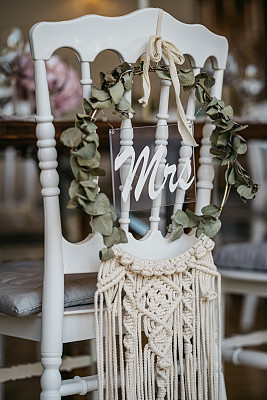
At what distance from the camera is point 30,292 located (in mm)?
1329

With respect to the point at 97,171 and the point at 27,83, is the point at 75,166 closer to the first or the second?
the point at 97,171

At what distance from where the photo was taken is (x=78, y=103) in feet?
7.31

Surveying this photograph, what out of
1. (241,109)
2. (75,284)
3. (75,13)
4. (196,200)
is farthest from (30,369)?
(75,13)

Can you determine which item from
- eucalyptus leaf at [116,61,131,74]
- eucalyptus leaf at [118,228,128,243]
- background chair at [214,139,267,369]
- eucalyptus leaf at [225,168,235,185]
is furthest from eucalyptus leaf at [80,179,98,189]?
background chair at [214,139,267,369]

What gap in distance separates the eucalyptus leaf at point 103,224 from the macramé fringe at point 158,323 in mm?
54

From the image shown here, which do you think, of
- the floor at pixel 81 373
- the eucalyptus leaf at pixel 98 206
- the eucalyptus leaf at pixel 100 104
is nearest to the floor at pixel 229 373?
the floor at pixel 81 373

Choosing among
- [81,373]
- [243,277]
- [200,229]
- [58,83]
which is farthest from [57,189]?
[81,373]

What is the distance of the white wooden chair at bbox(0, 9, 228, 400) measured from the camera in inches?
48.6

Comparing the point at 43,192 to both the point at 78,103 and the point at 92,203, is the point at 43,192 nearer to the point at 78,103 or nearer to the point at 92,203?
the point at 92,203

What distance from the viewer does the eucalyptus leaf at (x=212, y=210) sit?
1.39 meters

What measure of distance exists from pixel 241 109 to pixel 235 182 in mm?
1978

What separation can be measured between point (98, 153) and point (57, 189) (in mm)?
112

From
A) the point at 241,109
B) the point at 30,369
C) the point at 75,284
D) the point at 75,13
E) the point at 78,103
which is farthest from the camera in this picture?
the point at 75,13

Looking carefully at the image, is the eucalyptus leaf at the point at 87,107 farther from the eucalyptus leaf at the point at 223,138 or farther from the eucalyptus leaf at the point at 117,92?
the eucalyptus leaf at the point at 223,138
